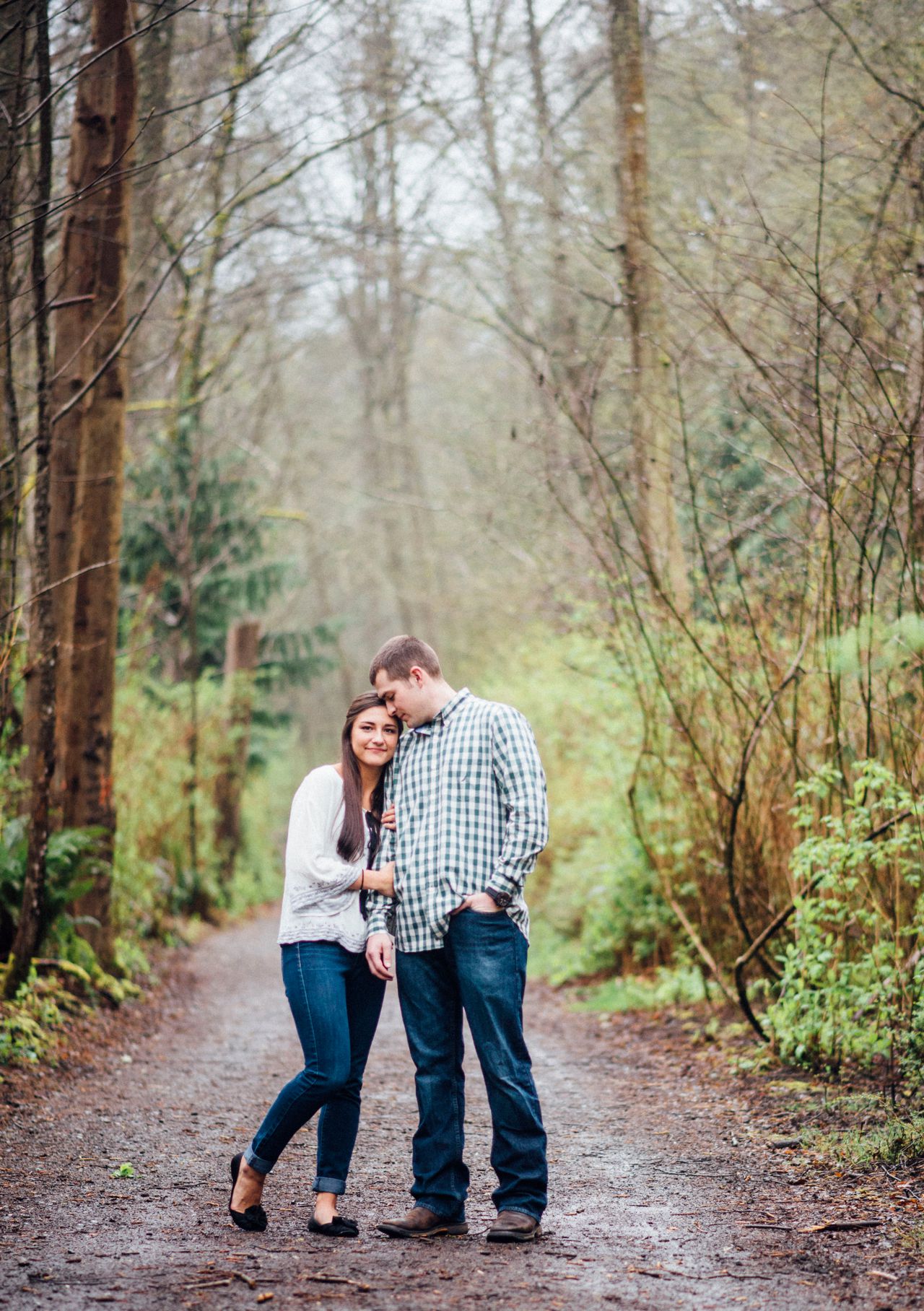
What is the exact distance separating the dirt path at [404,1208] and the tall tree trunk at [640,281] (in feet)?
12.8

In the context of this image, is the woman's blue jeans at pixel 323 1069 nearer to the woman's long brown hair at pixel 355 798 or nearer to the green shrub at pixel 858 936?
the woman's long brown hair at pixel 355 798

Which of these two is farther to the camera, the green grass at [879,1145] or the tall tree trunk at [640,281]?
the tall tree trunk at [640,281]

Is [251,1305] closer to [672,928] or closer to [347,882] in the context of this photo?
[347,882]

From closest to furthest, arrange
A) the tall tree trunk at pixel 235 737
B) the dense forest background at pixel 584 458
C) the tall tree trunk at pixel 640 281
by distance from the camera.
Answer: the dense forest background at pixel 584 458
the tall tree trunk at pixel 640 281
the tall tree trunk at pixel 235 737

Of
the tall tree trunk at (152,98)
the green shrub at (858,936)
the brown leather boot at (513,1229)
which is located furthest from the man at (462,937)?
the tall tree trunk at (152,98)

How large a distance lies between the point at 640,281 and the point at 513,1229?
7.49 meters

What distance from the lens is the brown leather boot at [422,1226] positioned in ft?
12.2

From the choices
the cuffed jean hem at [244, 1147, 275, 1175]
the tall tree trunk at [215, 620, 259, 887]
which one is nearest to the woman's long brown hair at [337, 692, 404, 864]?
the cuffed jean hem at [244, 1147, 275, 1175]

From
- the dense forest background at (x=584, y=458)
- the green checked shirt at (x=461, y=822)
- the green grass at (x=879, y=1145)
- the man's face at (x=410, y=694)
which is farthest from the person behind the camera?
the dense forest background at (x=584, y=458)

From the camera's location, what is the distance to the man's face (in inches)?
157

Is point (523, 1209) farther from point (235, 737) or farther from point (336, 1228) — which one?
point (235, 737)

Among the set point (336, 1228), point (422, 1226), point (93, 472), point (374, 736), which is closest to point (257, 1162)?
point (336, 1228)

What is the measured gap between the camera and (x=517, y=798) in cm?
378

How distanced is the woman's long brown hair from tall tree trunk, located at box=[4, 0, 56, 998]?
9.91 feet
